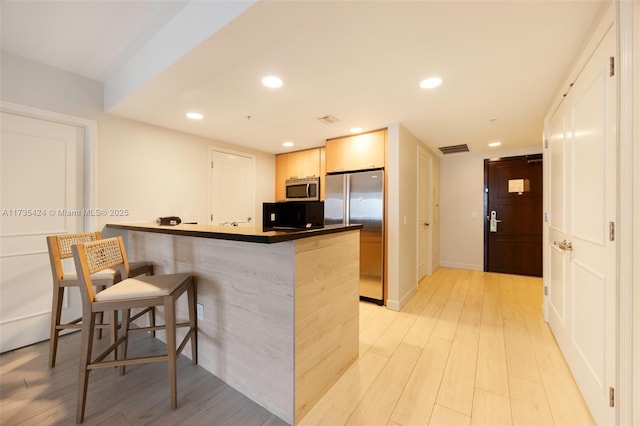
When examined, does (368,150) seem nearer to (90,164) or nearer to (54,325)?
(90,164)

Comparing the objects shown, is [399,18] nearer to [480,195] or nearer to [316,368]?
[316,368]

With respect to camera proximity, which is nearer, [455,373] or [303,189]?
[455,373]

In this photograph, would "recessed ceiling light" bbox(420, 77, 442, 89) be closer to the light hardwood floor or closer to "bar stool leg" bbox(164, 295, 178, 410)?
the light hardwood floor

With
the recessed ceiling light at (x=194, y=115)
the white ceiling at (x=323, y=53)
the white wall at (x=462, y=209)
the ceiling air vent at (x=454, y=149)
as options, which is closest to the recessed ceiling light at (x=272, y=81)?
the white ceiling at (x=323, y=53)

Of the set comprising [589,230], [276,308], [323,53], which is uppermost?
[323,53]

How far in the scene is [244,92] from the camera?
2.19 metres

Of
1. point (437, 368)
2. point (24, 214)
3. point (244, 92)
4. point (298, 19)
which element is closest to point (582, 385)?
point (437, 368)

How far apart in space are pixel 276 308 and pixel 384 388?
3.09 ft

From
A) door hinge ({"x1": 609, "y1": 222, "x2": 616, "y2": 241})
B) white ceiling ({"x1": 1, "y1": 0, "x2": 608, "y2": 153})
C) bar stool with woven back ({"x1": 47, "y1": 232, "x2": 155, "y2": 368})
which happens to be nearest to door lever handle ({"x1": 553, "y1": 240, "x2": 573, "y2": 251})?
door hinge ({"x1": 609, "y1": 222, "x2": 616, "y2": 241})

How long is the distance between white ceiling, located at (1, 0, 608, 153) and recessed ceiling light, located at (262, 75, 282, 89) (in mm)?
58

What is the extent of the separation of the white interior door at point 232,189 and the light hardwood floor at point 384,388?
196cm

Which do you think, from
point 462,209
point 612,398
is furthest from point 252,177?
point 612,398

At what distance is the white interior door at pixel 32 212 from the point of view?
2.10m

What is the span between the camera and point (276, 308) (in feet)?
4.62
